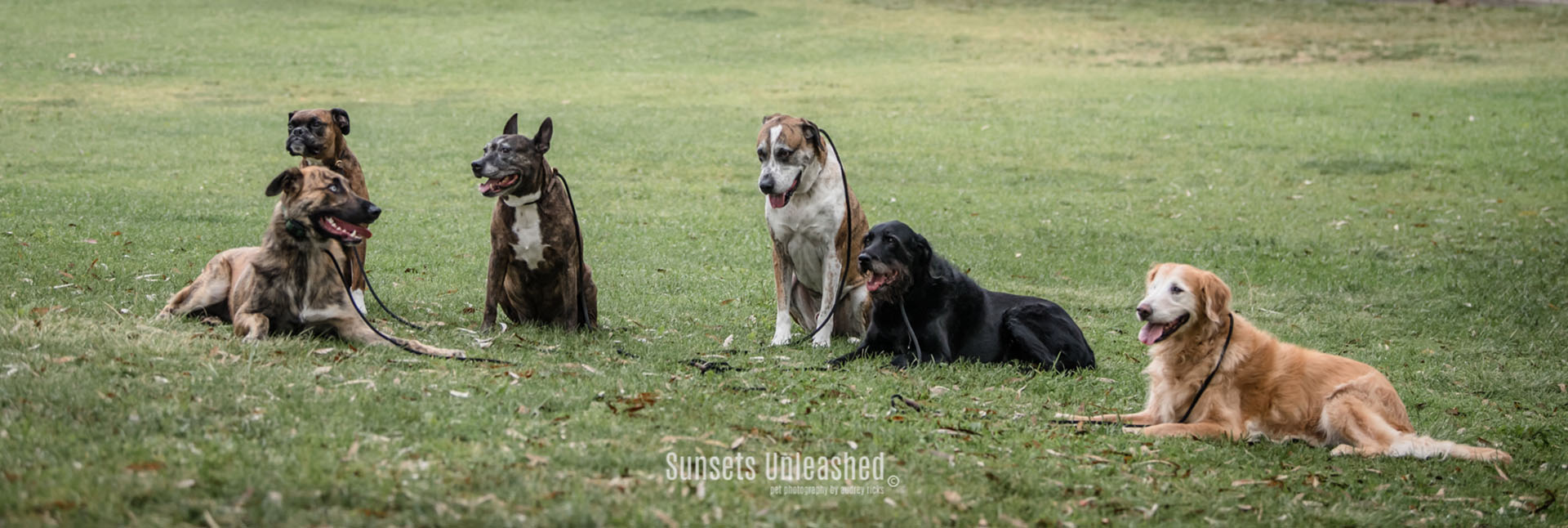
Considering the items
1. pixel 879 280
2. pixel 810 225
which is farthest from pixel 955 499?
pixel 810 225

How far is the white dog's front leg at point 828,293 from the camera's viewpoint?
9.01 m

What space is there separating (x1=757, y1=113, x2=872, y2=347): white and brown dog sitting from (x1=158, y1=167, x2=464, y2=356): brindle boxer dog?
268 cm

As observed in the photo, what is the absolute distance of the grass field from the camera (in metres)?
5.31

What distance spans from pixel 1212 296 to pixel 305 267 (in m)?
5.31

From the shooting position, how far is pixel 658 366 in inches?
301

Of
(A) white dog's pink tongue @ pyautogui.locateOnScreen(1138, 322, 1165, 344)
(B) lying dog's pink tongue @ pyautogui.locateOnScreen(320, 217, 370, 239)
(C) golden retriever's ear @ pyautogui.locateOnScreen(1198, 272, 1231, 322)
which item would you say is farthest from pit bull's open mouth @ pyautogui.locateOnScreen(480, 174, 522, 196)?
(C) golden retriever's ear @ pyautogui.locateOnScreen(1198, 272, 1231, 322)

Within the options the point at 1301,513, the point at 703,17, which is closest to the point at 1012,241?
the point at 1301,513

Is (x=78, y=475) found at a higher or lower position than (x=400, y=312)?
higher

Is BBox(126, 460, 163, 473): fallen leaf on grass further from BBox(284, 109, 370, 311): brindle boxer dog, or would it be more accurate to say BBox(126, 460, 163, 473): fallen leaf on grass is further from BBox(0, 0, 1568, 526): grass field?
BBox(284, 109, 370, 311): brindle boxer dog

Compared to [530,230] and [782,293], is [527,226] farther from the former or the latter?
[782,293]

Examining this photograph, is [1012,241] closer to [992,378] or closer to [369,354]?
[992,378]

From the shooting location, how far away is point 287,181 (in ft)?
23.3

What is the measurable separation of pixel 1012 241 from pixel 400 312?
26.6 ft

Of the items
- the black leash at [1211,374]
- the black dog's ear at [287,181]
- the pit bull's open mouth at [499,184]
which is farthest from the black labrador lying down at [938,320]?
the black dog's ear at [287,181]
